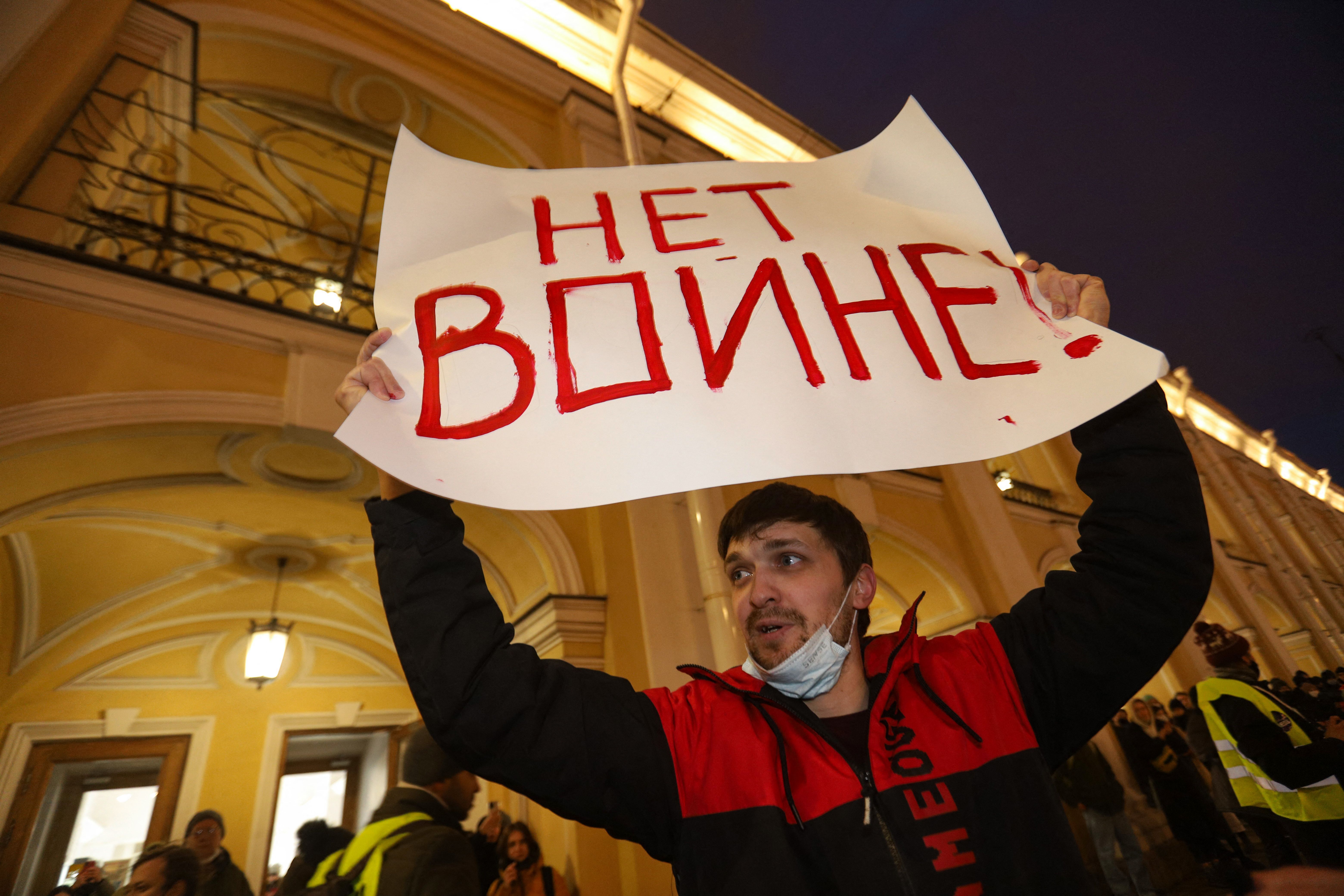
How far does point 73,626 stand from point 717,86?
29.3 ft

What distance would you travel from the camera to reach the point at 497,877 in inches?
151

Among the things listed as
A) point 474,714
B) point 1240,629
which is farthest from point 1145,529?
point 1240,629

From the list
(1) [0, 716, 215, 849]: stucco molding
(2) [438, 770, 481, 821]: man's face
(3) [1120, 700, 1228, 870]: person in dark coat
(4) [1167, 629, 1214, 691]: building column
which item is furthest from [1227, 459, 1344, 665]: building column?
(1) [0, 716, 215, 849]: stucco molding

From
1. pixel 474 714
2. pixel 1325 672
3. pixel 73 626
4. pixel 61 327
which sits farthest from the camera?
Result: pixel 1325 672

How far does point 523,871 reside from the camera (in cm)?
378

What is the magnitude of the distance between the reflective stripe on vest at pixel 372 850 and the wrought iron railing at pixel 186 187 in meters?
2.84

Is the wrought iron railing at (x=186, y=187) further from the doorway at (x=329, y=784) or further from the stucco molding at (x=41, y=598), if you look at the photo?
the doorway at (x=329, y=784)

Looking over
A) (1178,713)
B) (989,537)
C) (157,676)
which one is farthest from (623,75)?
(1178,713)

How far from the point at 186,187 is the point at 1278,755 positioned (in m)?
6.25

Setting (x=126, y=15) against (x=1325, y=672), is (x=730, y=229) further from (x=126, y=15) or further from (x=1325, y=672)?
(x=1325, y=672)

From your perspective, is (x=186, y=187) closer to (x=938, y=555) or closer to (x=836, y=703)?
(x=836, y=703)

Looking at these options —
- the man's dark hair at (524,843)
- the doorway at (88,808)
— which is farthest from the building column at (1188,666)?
the doorway at (88,808)

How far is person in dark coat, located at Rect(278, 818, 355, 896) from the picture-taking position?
3.31 m

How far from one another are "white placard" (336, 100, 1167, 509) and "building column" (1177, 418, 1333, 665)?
17.0m
